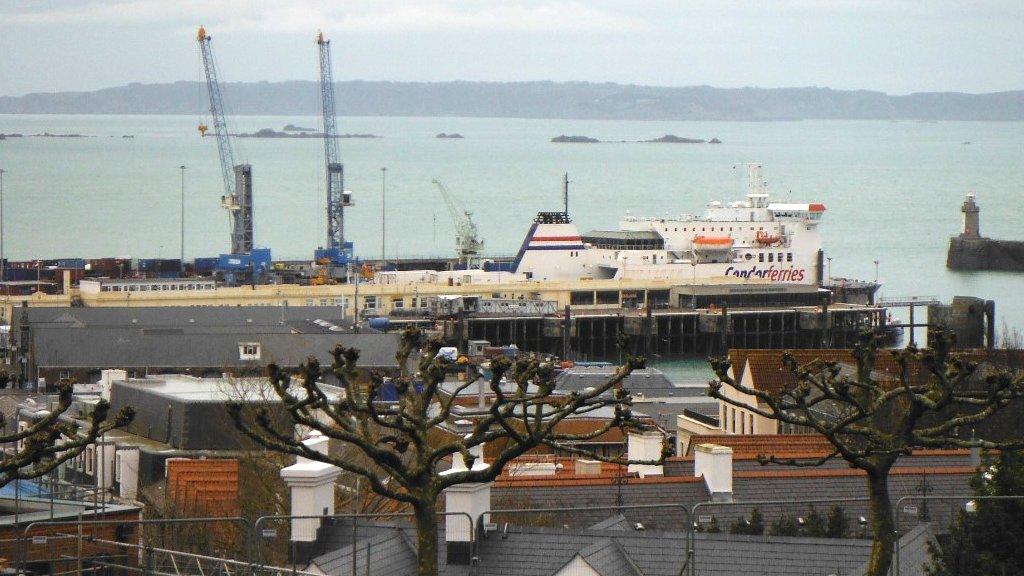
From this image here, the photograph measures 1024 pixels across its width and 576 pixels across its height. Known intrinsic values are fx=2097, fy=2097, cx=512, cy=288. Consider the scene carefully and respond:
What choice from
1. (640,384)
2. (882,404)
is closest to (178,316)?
(640,384)

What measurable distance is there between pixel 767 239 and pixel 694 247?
9.52 feet

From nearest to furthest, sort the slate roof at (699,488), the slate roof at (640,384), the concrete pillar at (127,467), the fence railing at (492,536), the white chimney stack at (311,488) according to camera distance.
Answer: the fence railing at (492,536) < the white chimney stack at (311,488) < the slate roof at (699,488) < the concrete pillar at (127,467) < the slate roof at (640,384)

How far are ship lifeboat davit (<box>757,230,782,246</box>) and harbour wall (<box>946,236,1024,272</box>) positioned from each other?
2591 cm

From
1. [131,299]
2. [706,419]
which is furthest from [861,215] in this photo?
[706,419]

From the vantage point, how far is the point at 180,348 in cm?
4350

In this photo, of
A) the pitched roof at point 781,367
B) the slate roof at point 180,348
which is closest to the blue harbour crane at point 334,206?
the slate roof at point 180,348

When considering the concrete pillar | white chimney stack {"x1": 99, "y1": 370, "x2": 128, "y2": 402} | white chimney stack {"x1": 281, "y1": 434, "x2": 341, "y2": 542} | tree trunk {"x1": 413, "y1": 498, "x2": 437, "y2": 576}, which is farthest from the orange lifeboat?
tree trunk {"x1": 413, "y1": 498, "x2": 437, "y2": 576}

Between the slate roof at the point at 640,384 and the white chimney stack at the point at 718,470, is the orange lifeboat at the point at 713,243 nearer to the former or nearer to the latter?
the slate roof at the point at 640,384

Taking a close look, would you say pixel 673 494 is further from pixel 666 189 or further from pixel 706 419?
pixel 666 189

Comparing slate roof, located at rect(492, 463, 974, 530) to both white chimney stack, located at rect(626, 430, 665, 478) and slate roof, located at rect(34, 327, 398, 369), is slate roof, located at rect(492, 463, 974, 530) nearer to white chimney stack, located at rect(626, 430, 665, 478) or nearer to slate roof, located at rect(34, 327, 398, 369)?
white chimney stack, located at rect(626, 430, 665, 478)

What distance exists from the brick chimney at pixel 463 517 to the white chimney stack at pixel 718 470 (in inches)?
168

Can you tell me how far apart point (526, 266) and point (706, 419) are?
45.5 metres

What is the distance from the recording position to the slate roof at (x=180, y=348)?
4206 centimetres

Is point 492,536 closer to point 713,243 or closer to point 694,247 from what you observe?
point 713,243
